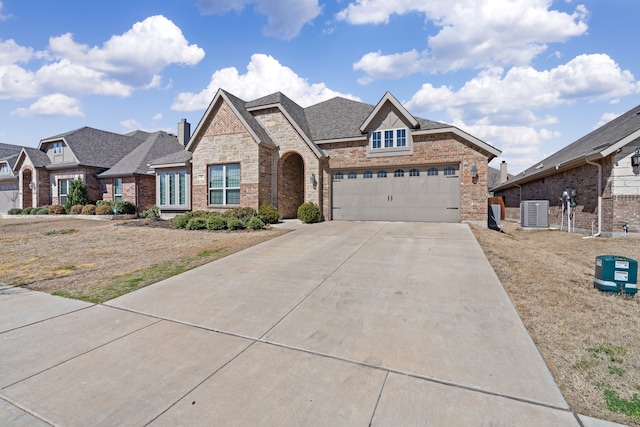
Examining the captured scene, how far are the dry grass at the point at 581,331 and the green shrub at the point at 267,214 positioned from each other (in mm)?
10198

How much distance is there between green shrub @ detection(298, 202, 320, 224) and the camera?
49.1 ft

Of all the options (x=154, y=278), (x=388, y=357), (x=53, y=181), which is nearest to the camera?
(x=388, y=357)

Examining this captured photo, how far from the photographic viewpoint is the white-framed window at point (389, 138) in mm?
15008

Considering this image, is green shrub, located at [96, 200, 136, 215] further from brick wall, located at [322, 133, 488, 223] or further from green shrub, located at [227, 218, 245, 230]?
brick wall, located at [322, 133, 488, 223]

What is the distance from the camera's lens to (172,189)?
18922 mm

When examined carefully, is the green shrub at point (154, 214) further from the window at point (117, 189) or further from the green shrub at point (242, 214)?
the green shrub at point (242, 214)

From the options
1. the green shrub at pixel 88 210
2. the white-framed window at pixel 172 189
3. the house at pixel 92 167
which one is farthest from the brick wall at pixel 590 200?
the green shrub at pixel 88 210

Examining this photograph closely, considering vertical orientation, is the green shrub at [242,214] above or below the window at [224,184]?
below

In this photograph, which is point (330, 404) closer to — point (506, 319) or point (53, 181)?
point (506, 319)

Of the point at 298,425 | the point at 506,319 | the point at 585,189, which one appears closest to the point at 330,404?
the point at 298,425

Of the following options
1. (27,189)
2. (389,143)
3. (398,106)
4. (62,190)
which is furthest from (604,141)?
(27,189)

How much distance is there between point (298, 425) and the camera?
232cm

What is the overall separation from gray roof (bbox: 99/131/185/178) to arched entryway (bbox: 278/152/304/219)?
10.8 metres

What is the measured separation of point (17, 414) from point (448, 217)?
49.2 feet
